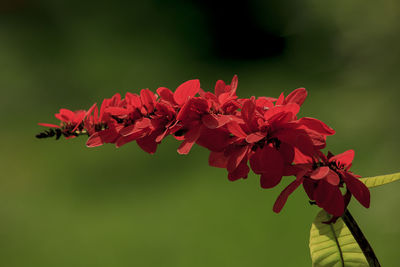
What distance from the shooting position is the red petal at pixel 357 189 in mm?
309

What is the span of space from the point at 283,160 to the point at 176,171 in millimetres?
1533

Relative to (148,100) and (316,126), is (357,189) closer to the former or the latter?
(316,126)

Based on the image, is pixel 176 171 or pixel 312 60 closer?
pixel 176 171

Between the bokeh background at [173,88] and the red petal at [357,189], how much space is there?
1.03 meters

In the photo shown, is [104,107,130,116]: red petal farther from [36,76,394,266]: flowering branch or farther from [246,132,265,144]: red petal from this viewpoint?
[246,132,265,144]: red petal

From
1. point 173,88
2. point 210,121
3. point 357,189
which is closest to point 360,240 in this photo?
point 357,189

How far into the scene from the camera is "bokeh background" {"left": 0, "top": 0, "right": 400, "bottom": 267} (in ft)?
4.73

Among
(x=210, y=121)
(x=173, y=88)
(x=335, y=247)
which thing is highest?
(x=173, y=88)

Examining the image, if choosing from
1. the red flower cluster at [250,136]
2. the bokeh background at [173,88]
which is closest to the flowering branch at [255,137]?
the red flower cluster at [250,136]

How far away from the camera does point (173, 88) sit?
8.07ft

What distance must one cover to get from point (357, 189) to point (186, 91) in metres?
0.16

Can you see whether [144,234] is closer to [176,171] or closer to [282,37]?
[176,171]

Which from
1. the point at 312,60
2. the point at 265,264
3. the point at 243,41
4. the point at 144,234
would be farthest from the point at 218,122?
the point at 243,41

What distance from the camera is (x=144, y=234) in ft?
4.87
